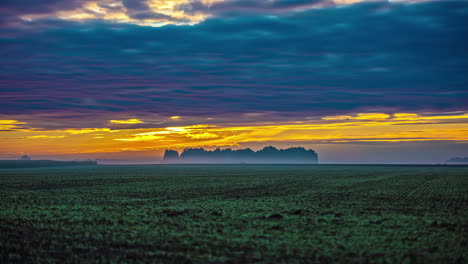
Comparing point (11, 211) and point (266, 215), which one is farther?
point (11, 211)

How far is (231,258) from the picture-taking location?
14898 millimetres

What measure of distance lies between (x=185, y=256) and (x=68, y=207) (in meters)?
18.8

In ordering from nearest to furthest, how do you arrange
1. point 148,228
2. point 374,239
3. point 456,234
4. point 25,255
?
1. point 25,255
2. point 374,239
3. point 456,234
4. point 148,228

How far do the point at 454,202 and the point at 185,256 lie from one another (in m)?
26.1

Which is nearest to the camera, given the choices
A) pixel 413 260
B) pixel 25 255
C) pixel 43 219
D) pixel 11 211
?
pixel 413 260

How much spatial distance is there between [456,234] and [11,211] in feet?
85.0

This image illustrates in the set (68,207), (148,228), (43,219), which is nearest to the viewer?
(148,228)

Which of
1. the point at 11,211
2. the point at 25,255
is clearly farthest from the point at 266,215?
the point at 11,211

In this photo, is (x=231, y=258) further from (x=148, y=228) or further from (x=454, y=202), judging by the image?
(x=454, y=202)

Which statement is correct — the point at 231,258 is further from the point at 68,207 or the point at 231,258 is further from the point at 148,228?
the point at 68,207

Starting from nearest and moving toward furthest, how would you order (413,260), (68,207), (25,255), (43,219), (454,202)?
(413,260)
(25,255)
(43,219)
(68,207)
(454,202)

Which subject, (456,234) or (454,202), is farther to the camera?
(454,202)

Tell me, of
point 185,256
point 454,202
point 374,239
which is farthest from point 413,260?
point 454,202

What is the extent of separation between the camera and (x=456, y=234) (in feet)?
63.3
